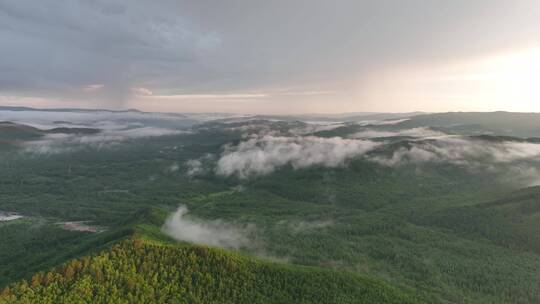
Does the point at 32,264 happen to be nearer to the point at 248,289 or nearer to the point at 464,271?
the point at 248,289

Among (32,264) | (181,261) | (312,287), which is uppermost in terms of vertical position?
(181,261)

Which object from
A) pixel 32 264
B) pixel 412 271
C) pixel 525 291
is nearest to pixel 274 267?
pixel 412 271

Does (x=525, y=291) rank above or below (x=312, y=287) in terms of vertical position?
below

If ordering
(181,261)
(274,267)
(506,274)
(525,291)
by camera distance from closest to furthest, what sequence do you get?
(181,261)
(274,267)
(525,291)
(506,274)

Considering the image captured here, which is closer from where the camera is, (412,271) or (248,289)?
(248,289)

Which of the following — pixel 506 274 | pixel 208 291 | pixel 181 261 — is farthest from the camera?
pixel 506 274

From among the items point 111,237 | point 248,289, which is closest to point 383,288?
point 248,289

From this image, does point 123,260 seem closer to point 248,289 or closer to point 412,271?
point 248,289
